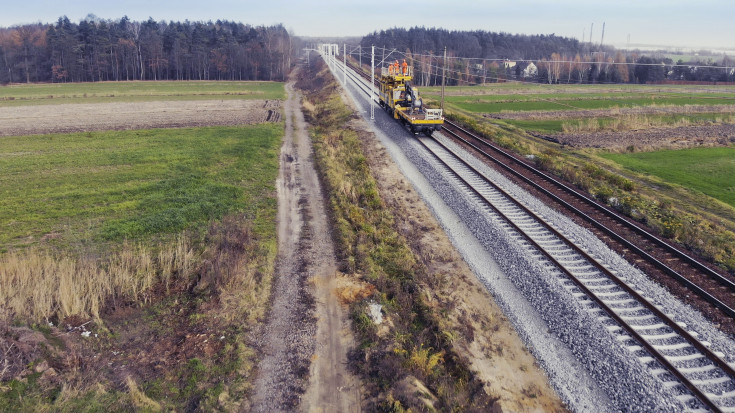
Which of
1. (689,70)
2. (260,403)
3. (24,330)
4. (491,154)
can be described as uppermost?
(689,70)

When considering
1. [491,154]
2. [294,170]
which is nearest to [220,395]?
[294,170]

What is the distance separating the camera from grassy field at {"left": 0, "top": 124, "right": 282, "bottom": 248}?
1780cm

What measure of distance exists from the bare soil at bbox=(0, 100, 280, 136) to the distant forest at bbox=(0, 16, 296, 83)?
161 feet

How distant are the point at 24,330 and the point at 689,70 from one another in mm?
149096

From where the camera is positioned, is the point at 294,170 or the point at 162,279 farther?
the point at 294,170

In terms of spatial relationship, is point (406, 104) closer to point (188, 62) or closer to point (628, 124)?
point (628, 124)

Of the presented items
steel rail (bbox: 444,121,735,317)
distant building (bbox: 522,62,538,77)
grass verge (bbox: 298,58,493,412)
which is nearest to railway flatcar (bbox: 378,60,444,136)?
steel rail (bbox: 444,121,735,317)

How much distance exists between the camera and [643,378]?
29.9ft

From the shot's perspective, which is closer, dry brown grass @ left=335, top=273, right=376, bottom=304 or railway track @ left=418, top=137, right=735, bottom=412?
railway track @ left=418, top=137, right=735, bottom=412

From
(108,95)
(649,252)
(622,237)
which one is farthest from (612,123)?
(108,95)

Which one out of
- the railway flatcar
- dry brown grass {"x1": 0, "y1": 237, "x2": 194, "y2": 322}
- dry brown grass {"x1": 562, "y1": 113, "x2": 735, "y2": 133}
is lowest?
dry brown grass {"x1": 0, "y1": 237, "x2": 194, "y2": 322}

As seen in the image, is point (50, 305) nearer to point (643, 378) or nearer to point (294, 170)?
point (643, 378)

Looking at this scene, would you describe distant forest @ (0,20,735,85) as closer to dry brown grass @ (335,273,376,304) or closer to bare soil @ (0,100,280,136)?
bare soil @ (0,100,280,136)

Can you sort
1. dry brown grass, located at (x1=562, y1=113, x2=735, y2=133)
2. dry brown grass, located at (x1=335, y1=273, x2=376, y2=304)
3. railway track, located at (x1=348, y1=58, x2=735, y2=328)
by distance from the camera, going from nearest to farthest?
railway track, located at (x1=348, y1=58, x2=735, y2=328), dry brown grass, located at (x1=335, y1=273, x2=376, y2=304), dry brown grass, located at (x1=562, y1=113, x2=735, y2=133)
